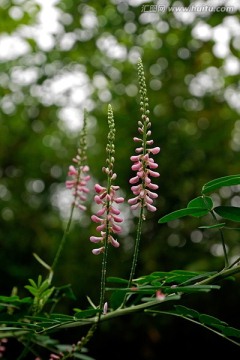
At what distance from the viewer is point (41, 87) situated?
5.16 meters

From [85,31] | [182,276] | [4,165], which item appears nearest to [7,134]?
[4,165]

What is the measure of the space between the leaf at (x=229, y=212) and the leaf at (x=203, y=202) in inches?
0.8

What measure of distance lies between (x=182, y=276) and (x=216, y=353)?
12.0ft

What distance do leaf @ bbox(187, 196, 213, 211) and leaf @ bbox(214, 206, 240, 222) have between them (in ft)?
0.07

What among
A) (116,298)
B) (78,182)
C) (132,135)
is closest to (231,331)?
(116,298)

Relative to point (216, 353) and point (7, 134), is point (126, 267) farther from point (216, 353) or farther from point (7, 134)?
point (7, 134)

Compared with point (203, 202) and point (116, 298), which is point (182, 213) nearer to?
point (203, 202)

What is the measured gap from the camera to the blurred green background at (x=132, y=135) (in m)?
4.39

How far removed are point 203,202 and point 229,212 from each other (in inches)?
2.7

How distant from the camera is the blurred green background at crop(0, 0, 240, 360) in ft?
14.4

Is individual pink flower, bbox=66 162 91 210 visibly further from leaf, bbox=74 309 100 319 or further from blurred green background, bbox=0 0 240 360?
blurred green background, bbox=0 0 240 360

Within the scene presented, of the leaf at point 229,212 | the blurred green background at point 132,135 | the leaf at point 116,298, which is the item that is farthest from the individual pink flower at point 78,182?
the blurred green background at point 132,135

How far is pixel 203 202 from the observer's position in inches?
45.9

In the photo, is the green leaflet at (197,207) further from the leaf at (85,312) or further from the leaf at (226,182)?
the leaf at (85,312)
